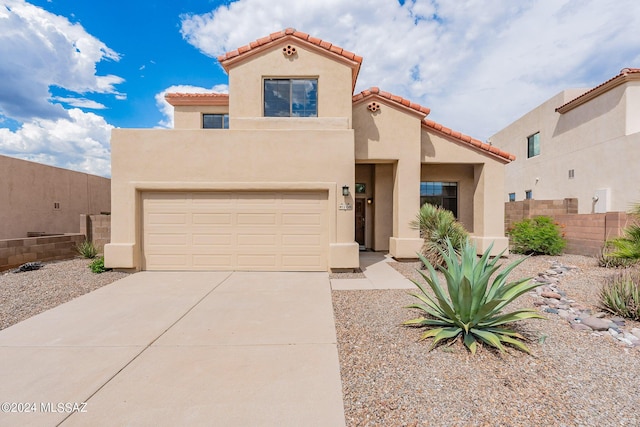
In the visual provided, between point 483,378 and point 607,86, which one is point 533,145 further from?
point 483,378

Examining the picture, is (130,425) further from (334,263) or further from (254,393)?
(334,263)

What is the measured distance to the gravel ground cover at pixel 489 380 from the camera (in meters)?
2.65

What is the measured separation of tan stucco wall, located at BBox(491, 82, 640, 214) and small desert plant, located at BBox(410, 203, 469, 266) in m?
7.14

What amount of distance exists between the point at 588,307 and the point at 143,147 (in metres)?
11.1

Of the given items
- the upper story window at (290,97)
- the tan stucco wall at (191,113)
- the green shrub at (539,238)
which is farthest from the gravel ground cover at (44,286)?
the green shrub at (539,238)

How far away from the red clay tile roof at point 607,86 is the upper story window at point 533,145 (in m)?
2.99

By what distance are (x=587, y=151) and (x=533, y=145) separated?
5.12 metres

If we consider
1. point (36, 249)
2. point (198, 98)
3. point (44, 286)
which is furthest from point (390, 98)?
point (36, 249)

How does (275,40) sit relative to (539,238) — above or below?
above

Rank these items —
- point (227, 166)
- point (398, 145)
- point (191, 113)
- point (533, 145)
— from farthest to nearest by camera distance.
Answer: point (533, 145), point (191, 113), point (398, 145), point (227, 166)

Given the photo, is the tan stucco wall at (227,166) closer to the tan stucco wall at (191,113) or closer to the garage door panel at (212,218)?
the garage door panel at (212,218)

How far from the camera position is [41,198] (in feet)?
43.4

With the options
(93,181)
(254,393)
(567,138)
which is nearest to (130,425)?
(254,393)

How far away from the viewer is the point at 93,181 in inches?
659
